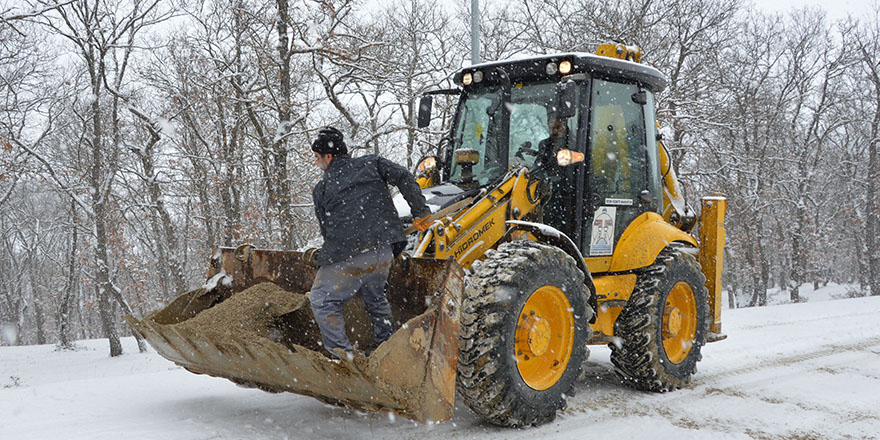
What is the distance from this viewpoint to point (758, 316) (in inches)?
435

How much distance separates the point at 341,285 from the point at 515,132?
2.22 m

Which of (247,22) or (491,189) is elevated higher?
A: (247,22)

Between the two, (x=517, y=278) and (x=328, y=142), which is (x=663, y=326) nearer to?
(x=517, y=278)

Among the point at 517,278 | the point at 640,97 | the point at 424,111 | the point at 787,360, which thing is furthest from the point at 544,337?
the point at 787,360

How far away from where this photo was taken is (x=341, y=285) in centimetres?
409

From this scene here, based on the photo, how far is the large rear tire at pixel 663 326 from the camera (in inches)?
212

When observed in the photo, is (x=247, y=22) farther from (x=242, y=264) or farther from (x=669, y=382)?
(x=669, y=382)

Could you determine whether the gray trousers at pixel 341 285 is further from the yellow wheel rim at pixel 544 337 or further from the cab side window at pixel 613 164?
the cab side window at pixel 613 164

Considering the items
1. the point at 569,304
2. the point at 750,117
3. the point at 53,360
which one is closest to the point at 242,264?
the point at 569,304

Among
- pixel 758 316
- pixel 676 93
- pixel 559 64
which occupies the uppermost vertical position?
pixel 676 93

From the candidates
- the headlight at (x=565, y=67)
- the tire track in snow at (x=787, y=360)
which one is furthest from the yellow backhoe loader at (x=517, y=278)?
the tire track in snow at (x=787, y=360)

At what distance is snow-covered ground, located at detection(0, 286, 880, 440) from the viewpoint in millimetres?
4066

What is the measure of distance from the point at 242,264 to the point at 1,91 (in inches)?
723

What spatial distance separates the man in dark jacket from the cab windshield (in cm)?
141
